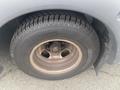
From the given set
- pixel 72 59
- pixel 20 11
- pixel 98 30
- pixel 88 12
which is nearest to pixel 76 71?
pixel 72 59

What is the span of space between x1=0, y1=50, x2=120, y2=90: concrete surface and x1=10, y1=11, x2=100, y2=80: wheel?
127 mm

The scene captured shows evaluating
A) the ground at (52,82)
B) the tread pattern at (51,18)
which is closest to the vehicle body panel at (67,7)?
the tread pattern at (51,18)

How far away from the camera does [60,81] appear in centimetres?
294

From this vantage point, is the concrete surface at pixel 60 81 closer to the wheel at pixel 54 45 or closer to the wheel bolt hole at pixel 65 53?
the wheel at pixel 54 45

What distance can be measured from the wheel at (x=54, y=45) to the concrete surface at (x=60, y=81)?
0.42 feet

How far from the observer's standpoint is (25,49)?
8.13ft

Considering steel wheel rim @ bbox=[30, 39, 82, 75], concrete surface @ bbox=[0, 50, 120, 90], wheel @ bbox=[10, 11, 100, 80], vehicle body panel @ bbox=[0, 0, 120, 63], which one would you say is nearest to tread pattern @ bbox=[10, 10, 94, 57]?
wheel @ bbox=[10, 11, 100, 80]

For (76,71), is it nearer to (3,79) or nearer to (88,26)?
(88,26)

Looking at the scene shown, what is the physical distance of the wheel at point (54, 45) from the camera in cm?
235

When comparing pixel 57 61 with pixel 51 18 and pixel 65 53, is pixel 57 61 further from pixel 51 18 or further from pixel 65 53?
pixel 51 18

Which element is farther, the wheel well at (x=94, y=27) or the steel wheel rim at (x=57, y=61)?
the steel wheel rim at (x=57, y=61)

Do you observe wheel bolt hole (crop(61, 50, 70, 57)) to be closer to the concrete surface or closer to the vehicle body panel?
the concrete surface

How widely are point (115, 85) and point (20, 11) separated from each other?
140cm

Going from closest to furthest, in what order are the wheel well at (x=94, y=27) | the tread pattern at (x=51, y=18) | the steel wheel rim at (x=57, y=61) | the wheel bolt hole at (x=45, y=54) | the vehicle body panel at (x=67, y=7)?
the vehicle body panel at (x=67, y=7) → the tread pattern at (x=51, y=18) → the wheel well at (x=94, y=27) → the steel wheel rim at (x=57, y=61) → the wheel bolt hole at (x=45, y=54)
